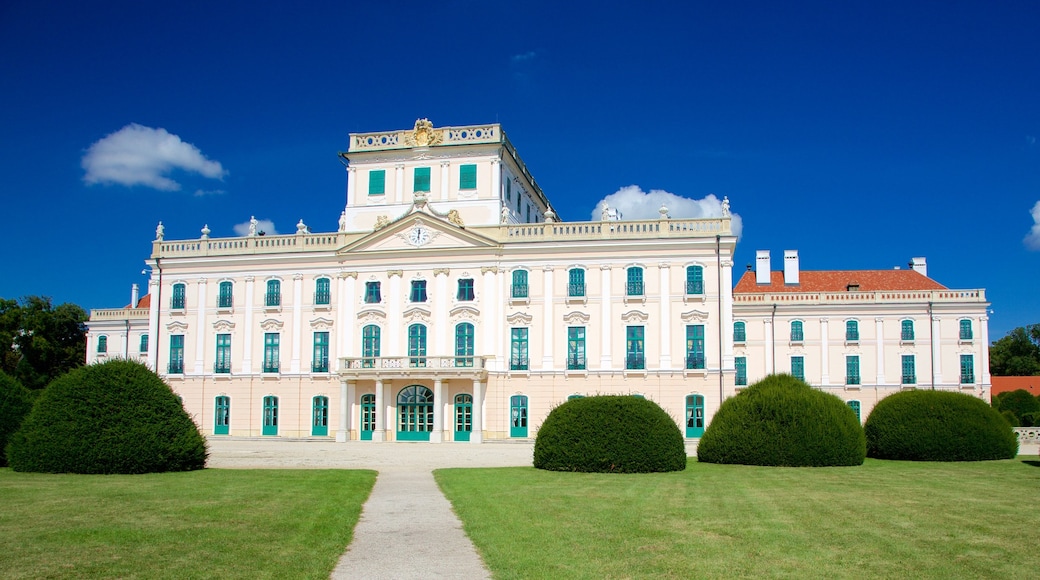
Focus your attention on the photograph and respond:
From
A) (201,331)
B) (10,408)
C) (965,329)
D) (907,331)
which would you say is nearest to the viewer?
(10,408)

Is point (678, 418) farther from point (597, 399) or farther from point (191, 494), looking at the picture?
point (191, 494)

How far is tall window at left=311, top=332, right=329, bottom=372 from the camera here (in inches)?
1909

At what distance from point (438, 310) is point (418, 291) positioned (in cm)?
163

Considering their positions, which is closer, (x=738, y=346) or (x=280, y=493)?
(x=280, y=493)

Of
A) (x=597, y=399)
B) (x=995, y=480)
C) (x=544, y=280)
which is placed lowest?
(x=995, y=480)

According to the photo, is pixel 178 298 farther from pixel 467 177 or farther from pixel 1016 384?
pixel 1016 384

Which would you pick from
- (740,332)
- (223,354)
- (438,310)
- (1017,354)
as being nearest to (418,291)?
(438,310)

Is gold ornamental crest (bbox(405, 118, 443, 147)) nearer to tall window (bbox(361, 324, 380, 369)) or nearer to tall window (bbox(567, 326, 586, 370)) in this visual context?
tall window (bbox(361, 324, 380, 369))

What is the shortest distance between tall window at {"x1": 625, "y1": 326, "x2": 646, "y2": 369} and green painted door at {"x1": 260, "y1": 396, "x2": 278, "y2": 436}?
1967 centimetres

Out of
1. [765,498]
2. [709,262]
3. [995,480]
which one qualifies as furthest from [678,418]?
[765,498]

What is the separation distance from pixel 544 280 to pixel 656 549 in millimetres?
35253

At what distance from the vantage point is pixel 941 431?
92.1ft

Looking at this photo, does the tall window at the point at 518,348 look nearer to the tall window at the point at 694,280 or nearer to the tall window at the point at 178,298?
the tall window at the point at 694,280

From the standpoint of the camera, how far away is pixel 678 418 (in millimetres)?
44438
